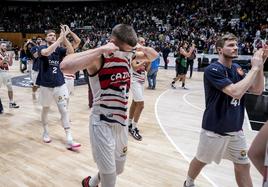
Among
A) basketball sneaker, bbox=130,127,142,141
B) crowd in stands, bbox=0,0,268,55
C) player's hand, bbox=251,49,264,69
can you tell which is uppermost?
crowd in stands, bbox=0,0,268,55

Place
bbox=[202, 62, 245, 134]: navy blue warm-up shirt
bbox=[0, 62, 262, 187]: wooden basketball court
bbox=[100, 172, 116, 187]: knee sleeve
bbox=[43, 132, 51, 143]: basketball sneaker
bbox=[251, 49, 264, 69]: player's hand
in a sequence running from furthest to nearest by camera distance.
Result: bbox=[43, 132, 51, 143]: basketball sneaker < bbox=[0, 62, 262, 187]: wooden basketball court < bbox=[202, 62, 245, 134]: navy blue warm-up shirt < bbox=[100, 172, 116, 187]: knee sleeve < bbox=[251, 49, 264, 69]: player's hand

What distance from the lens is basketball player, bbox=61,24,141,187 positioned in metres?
A: 2.74

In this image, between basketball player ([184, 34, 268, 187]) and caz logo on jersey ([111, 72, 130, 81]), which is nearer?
caz logo on jersey ([111, 72, 130, 81])

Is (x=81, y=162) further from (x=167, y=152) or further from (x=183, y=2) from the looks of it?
(x=183, y=2)

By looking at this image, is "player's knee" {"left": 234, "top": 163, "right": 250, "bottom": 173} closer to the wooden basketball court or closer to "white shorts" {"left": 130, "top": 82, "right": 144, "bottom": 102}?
the wooden basketball court

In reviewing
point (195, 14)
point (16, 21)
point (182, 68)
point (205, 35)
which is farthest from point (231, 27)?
point (16, 21)

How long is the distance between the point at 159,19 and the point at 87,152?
2459 cm

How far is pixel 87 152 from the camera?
5211 millimetres

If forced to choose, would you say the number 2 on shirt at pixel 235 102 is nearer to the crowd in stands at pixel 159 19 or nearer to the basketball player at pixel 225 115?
the basketball player at pixel 225 115

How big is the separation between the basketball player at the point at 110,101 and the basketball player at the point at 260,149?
1.47m

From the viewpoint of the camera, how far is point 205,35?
21484 millimetres

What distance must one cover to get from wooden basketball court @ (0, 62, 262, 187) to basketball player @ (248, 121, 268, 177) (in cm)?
273

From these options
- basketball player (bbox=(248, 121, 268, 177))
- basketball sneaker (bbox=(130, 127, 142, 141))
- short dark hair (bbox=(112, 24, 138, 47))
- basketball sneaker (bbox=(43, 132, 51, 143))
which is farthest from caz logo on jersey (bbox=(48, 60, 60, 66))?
basketball player (bbox=(248, 121, 268, 177))

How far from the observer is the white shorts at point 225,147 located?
10.6ft
